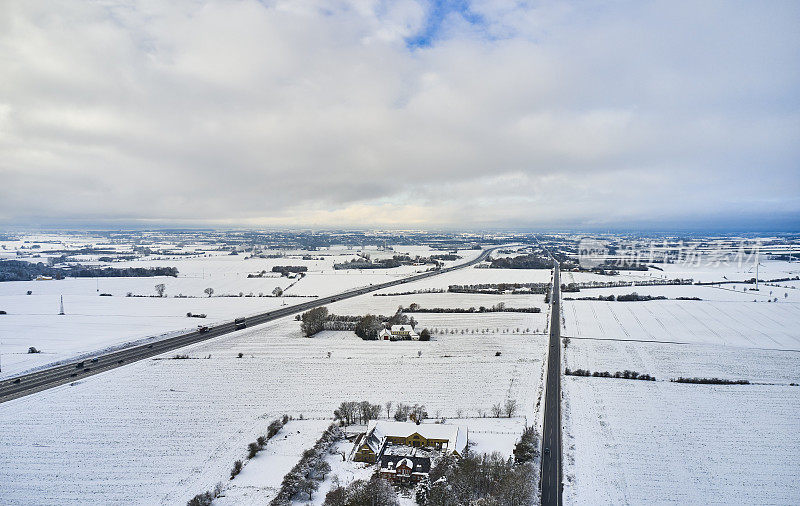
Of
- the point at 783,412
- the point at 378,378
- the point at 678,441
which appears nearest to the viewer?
the point at 678,441

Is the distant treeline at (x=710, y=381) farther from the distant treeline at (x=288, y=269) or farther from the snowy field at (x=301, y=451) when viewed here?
the distant treeline at (x=288, y=269)

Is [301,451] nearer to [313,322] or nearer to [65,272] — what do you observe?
[313,322]

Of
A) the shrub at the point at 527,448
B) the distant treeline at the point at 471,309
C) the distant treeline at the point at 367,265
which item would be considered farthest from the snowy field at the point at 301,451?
the distant treeline at the point at 367,265

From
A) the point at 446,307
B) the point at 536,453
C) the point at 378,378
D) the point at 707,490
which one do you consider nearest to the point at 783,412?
the point at 707,490

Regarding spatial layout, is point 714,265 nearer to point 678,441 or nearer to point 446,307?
point 446,307

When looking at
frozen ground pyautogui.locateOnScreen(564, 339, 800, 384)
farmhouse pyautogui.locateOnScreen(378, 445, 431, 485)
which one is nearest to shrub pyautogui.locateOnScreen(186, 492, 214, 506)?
farmhouse pyautogui.locateOnScreen(378, 445, 431, 485)

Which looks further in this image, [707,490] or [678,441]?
[678,441]
